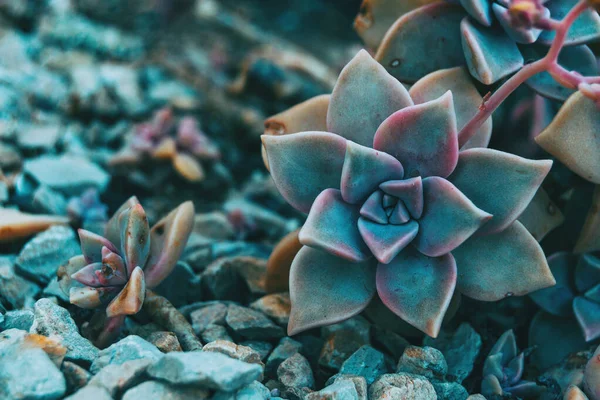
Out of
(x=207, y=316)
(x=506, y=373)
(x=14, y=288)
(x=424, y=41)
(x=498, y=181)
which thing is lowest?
(x=506, y=373)

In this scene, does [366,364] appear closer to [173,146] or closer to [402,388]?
[402,388]

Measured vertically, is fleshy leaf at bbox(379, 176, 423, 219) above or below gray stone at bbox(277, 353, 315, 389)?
above

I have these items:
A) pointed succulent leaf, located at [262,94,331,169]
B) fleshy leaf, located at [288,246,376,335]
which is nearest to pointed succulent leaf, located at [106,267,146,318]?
fleshy leaf, located at [288,246,376,335]

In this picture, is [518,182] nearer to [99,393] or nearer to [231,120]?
[99,393]

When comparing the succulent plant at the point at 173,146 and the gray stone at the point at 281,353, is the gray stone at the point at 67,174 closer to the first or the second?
the succulent plant at the point at 173,146

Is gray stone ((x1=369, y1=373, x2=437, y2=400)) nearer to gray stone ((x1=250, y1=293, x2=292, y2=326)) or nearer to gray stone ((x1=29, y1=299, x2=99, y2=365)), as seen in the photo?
gray stone ((x1=250, y1=293, x2=292, y2=326))

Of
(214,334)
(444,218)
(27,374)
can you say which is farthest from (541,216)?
(27,374)
